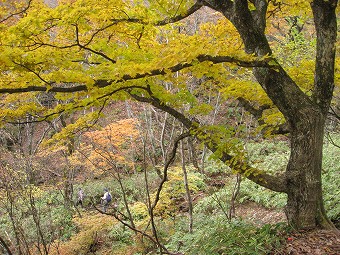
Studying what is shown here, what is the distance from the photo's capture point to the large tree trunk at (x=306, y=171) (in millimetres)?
4160

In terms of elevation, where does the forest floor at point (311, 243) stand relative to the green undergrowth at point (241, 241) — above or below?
above

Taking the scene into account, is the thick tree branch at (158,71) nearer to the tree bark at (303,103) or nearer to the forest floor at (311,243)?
the tree bark at (303,103)

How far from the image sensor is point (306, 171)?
4.25 metres

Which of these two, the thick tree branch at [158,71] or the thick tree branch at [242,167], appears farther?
the thick tree branch at [242,167]

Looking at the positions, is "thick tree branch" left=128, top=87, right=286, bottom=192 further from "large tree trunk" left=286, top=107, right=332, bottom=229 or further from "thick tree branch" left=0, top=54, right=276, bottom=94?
"thick tree branch" left=0, top=54, right=276, bottom=94

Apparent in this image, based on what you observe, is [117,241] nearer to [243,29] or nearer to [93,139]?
[93,139]

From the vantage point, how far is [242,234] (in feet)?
15.7

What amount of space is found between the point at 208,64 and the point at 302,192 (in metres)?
2.20

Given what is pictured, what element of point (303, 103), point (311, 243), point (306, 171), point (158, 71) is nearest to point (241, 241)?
point (311, 243)

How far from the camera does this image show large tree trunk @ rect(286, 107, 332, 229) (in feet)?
13.6

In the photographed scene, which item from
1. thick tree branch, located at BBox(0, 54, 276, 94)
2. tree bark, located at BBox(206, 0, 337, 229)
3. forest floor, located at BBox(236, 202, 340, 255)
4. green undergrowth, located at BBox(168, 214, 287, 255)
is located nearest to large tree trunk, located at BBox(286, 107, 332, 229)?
tree bark, located at BBox(206, 0, 337, 229)

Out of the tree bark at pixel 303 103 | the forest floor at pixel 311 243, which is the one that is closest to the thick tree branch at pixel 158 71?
the tree bark at pixel 303 103

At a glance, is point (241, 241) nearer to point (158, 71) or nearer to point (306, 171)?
point (306, 171)

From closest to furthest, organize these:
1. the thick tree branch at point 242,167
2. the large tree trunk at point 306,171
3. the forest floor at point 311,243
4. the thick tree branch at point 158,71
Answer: the thick tree branch at point 158,71, the forest floor at point 311,243, the large tree trunk at point 306,171, the thick tree branch at point 242,167
